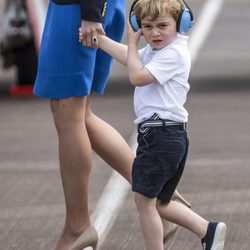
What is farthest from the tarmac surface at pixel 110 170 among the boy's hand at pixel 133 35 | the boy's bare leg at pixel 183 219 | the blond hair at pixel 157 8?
the blond hair at pixel 157 8

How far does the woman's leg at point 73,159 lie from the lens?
653 cm

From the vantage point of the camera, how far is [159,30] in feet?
20.0

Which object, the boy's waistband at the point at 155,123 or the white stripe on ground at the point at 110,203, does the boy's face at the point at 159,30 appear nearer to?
the boy's waistband at the point at 155,123

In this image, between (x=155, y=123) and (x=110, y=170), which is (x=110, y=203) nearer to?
(x=110, y=170)

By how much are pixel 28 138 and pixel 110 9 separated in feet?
15.2

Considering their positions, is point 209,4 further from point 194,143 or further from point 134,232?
point 134,232

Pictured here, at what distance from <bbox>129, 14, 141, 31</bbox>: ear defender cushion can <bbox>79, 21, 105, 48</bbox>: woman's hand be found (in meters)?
0.22

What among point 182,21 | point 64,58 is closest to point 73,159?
point 64,58

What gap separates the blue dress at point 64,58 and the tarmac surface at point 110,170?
0.93 meters

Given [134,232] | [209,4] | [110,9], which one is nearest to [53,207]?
[134,232]

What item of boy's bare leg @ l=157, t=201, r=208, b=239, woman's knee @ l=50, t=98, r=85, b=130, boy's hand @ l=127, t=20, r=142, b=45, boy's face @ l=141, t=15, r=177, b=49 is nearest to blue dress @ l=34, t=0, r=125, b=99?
woman's knee @ l=50, t=98, r=85, b=130

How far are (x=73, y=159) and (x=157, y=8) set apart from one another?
0.96 metres

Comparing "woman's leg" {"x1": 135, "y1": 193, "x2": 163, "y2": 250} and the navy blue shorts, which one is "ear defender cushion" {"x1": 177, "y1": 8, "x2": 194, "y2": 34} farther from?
"woman's leg" {"x1": 135, "y1": 193, "x2": 163, "y2": 250}

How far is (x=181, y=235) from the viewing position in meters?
7.28
